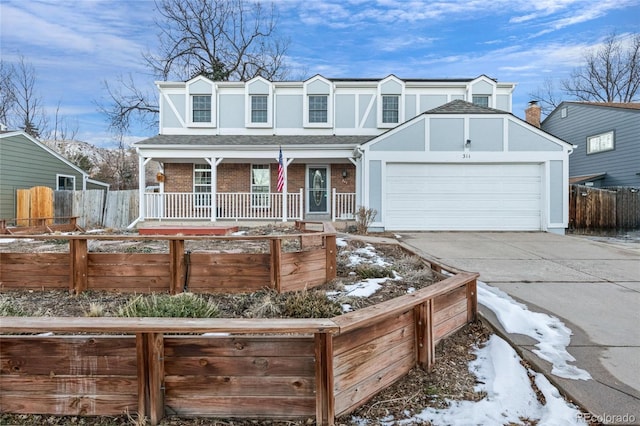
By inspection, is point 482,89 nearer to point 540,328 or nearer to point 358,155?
point 358,155

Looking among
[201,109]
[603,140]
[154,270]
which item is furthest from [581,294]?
[603,140]

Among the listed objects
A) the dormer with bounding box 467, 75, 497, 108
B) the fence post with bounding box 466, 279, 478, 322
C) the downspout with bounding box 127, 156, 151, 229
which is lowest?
the fence post with bounding box 466, 279, 478, 322

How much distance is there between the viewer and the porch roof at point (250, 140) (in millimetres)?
13242

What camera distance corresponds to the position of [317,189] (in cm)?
1462

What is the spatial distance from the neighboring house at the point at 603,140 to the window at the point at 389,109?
32.3 ft

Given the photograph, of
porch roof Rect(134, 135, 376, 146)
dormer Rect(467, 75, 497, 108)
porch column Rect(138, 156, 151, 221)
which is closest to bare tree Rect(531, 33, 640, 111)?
dormer Rect(467, 75, 497, 108)

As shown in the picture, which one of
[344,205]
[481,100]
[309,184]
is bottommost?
[344,205]

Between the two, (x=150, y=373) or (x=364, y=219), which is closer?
(x=150, y=373)

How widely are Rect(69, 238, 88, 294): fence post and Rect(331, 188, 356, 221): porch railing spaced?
31.0 ft

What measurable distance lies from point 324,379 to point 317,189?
12.6m

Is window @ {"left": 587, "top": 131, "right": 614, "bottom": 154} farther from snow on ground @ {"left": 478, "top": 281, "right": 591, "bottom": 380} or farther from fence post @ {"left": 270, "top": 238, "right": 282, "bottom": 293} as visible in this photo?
fence post @ {"left": 270, "top": 238, "right": 282, "bottom": 293}

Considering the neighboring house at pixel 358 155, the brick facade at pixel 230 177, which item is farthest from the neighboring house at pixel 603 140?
the brick facade at pixel 230 177

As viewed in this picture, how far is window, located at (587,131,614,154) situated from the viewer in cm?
1641

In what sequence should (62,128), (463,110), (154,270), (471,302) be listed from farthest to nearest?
(62,128), (463,110), (154,270), (471,302)
